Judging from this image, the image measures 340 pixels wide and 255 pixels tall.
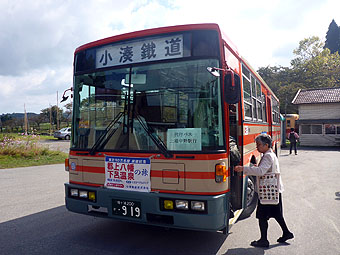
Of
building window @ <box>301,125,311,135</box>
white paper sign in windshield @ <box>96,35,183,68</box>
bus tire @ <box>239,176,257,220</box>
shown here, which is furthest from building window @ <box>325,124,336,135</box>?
white paper sign in windshield @ <box>96,35,183,68</box>

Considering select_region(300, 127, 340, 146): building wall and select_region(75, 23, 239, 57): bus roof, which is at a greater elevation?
select_region(75, 23, 239, 57): bus roof

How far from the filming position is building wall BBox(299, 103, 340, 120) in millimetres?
27578

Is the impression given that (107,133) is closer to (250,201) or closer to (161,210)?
(161,210)

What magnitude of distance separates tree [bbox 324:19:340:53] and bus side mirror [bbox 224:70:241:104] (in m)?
61.5

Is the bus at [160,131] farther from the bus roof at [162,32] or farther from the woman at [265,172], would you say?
the woman at [265,172]

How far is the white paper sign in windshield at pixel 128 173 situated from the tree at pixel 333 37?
62.2 m

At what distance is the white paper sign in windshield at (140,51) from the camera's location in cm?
392

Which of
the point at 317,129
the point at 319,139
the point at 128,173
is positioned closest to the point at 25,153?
the point at 128,173

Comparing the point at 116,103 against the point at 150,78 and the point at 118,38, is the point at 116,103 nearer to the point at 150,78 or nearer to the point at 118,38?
the point at 150,78

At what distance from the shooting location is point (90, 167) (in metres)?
4.28

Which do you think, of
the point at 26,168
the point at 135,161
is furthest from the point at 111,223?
the point at 26,168

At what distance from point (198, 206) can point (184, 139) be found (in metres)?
0.84

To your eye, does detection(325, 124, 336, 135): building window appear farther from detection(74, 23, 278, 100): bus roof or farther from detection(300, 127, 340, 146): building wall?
detection(74, 23, 278, 100): bus roof

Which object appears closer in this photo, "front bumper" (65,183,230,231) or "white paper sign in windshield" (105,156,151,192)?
"front bumper" (65,183,230,231)
